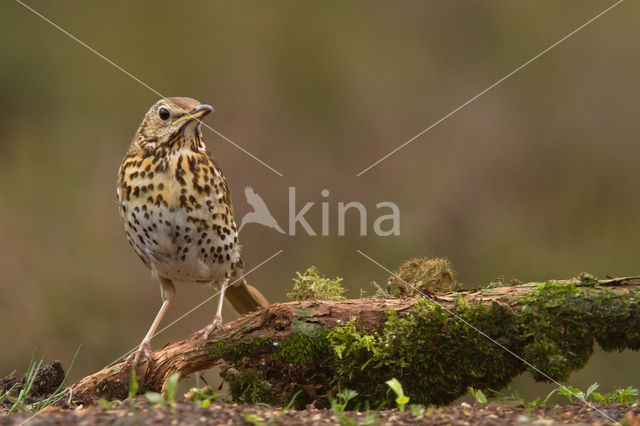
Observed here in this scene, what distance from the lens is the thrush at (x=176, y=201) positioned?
4.12m

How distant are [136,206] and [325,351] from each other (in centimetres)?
141

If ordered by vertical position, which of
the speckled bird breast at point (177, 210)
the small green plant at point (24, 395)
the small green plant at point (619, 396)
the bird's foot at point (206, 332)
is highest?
the speckled bird breast at point (177, 210)

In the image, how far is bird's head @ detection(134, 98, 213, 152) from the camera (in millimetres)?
4270

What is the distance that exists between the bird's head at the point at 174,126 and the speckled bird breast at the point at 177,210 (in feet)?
0.26

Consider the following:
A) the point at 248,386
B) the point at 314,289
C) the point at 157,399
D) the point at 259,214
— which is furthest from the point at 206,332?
the point at 259,214

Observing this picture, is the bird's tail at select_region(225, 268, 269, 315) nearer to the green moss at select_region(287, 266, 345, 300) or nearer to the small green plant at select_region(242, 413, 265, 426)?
the green moss at select_region(287, 266, 345, 300)

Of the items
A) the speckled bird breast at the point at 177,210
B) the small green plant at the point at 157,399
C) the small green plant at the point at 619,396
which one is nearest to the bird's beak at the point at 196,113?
the speckled bird breast at the point at 177,210

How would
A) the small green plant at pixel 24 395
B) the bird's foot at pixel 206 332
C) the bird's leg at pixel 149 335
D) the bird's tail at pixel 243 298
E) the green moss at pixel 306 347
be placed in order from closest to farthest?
the small green plant at pixel 24 395
the green moss at pixel 306 347
the bird's foot at pixel 206 332
the bird's leg at pixel 149 335
the bird's tail at pixel 243 298

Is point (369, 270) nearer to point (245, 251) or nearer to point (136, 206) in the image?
point (245, 251)

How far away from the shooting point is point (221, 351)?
12.2ft

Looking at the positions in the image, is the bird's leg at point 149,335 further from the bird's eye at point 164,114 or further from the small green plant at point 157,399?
the small green plant at point 157,399

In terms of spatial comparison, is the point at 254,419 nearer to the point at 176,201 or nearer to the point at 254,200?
the point at 176,201

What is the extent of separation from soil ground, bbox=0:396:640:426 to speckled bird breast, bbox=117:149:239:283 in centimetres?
142

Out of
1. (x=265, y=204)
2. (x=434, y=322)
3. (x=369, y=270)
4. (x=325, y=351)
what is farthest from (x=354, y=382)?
(x=265, y=204)
